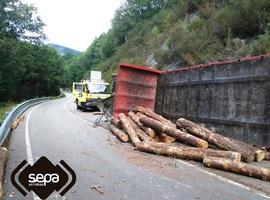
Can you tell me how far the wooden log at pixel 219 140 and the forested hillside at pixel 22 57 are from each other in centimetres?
3217

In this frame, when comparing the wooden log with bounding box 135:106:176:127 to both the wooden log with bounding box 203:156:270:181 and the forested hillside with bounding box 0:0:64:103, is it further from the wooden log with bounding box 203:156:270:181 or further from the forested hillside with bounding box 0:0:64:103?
the forested hillside with bounding box 0:0:64:103

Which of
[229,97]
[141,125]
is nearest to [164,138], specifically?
[141,125]

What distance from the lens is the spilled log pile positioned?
29.8ft

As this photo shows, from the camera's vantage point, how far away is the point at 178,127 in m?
13.1

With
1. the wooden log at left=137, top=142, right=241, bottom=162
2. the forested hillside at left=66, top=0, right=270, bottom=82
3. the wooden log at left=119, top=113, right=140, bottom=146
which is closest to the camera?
the wooden log at left=137, top=142, right=241, bottom=162

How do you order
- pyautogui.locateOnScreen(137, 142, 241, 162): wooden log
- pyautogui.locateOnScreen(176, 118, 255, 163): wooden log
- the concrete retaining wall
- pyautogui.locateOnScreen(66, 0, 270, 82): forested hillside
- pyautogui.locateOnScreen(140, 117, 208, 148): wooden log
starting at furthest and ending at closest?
1. pyautogui.locateOnScreen(66, 0, 270, 82): forested hillside
2. the concrete retaining wall
3. pyautogui.locateOnScreen(140, 117, 208, 148): wooden log
4. pyautogui.locateOnScreen(176, 118, 255, 163): wooden log
5. pyautogui.locateOnScreen(137, 142, 241, 162): wooden log

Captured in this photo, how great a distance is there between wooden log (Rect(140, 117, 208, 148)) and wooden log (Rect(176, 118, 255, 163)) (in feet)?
0.90

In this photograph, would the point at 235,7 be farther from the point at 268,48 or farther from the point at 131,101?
the point at 131,101

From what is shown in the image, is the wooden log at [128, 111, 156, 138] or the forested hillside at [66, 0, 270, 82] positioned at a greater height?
the forested hillside at [66, 0, 270, 82]

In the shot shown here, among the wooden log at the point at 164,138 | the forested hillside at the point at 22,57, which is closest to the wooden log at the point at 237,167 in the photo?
the wooden log at the point at 164,138

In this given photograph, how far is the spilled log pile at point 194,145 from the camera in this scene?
909 cm

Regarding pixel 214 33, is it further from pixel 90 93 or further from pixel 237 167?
pixel 237 167

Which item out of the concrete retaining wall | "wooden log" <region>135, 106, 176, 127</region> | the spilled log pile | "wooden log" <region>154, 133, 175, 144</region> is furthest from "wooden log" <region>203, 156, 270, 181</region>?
"wooden log" <region>135, 106, 176, 127</region>

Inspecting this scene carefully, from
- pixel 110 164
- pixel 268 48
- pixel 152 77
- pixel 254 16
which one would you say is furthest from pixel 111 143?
pixel 254 16
